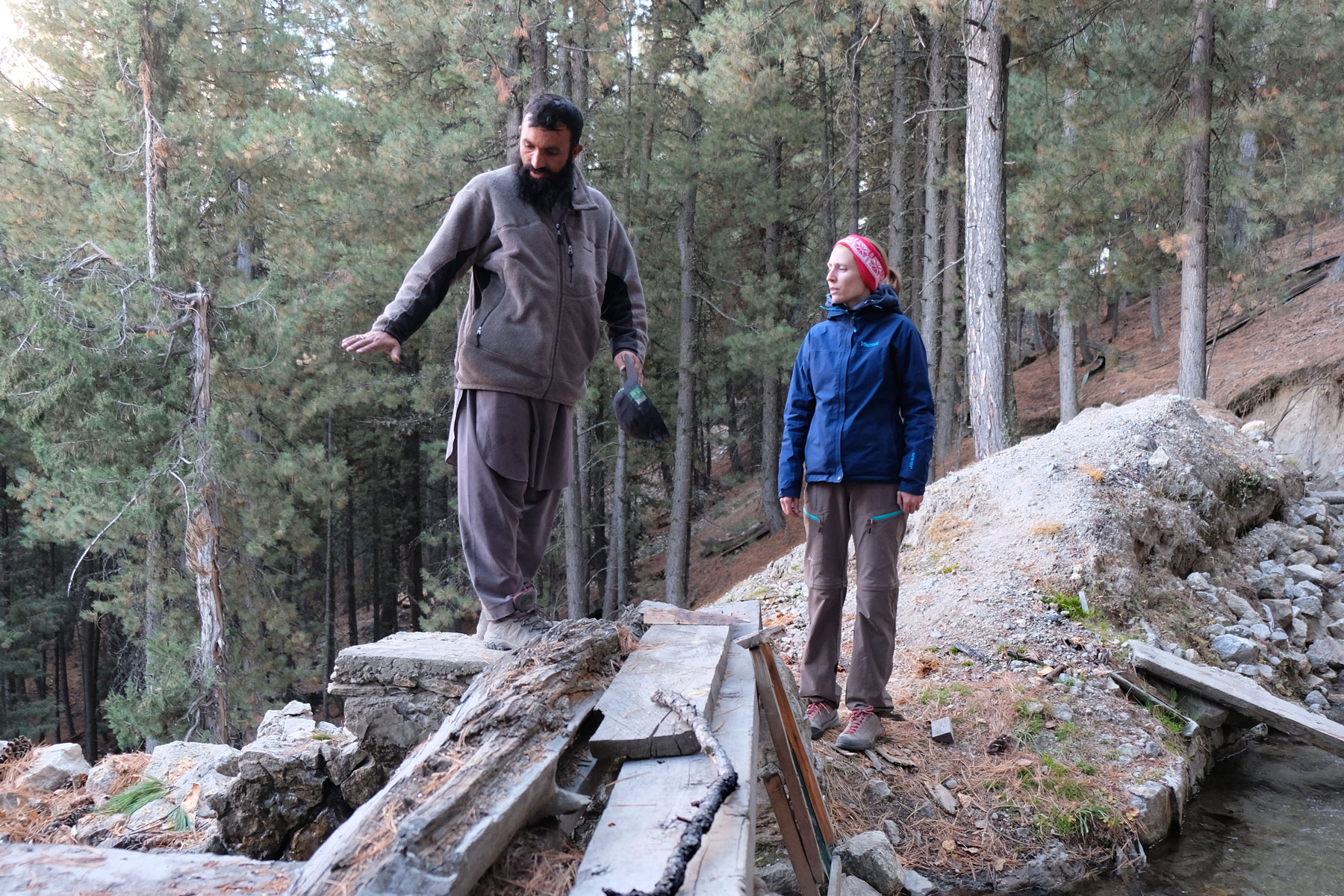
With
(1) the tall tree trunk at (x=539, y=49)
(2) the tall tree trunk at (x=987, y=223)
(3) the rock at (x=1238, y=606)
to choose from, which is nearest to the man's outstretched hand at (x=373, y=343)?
(3) the rock at (x=1238, y=606)

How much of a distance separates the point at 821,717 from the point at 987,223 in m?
7.03

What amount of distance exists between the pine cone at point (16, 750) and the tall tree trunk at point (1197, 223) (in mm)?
12232

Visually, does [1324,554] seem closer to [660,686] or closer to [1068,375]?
[1068,375]

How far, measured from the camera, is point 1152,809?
3393mm

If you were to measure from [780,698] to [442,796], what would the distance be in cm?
162

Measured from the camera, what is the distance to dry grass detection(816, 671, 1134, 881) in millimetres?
3191

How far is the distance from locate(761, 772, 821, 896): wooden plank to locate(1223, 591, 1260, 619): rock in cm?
461

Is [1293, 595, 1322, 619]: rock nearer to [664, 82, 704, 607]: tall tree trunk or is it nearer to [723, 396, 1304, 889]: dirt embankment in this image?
[723, 396, 1304, 889]: dirt embankment

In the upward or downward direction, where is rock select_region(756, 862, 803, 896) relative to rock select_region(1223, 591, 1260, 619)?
downward

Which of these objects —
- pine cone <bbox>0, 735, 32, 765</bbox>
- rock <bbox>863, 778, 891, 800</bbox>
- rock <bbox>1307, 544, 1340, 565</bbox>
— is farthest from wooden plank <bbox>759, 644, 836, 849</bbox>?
rock <bbox>1307, 544, 1340, 565</bbox>

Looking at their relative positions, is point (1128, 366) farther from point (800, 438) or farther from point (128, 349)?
point (128, 349)

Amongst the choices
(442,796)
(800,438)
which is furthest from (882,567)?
(442,796)

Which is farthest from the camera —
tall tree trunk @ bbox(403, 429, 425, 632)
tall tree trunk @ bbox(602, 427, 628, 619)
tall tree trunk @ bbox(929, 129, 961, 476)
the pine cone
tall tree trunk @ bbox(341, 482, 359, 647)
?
tall tree trunk @ bbox(341, 482, 359, 647)

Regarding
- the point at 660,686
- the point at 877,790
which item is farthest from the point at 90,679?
the point at 660,686
